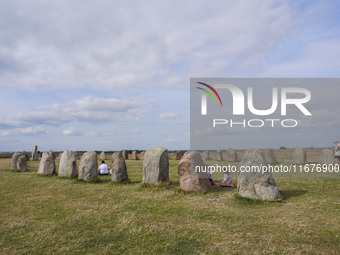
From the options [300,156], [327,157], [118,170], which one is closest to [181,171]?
[118,170]

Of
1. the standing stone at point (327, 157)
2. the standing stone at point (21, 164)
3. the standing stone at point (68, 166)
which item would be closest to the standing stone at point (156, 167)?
the standing stone at point (68, 166)

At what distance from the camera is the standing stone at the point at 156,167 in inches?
498

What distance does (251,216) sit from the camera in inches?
307

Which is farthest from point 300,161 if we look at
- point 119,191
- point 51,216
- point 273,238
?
point 51,216

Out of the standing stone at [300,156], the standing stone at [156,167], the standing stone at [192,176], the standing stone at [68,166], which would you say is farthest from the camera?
the standing stone at [300,156]

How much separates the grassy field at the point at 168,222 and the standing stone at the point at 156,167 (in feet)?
3.04

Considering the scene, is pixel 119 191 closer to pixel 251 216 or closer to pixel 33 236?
pixel 33 236

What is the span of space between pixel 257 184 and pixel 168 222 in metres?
3.85

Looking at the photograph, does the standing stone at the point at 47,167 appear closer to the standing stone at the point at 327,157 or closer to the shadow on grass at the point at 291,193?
the shadow on grass at the point at 291,193

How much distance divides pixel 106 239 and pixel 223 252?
2.68 m

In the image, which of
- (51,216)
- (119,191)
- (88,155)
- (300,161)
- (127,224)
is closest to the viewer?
(127,224)

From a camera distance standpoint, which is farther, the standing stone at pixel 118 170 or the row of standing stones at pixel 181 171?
the standing stone at pixel 118 170

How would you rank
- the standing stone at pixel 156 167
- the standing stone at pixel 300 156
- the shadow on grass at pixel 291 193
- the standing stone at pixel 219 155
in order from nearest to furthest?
the shadow on grass at pixel 291 193, the standing stone at pixel 156 167, the standing stone at pixel 300 156, the standing stone at pixel 219 155

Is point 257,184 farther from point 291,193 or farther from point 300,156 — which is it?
point 300,156
